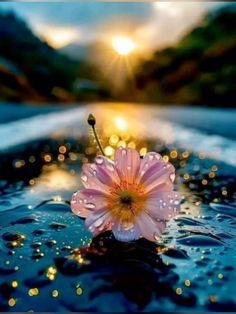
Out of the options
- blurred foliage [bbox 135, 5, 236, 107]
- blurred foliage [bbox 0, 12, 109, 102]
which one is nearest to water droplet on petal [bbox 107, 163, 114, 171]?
blurred foliage [bbox 0, 12, 109, 102]

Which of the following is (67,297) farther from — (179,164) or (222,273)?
(179,164)

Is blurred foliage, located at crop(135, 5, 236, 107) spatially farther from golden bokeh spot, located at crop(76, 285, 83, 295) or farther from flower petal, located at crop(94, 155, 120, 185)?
golden bokeh spot, located at crop(76, 285, 83, 295)

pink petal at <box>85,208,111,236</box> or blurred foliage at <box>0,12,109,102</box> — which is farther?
blurred foliage at <box>0,12,109,102</box>

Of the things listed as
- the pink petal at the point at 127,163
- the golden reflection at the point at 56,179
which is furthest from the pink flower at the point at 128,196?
the golden reflection at the point at 56,179

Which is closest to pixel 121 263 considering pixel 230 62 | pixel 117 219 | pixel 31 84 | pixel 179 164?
pixel 117 219

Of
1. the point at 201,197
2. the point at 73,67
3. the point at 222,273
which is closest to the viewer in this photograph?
the point at 222,273

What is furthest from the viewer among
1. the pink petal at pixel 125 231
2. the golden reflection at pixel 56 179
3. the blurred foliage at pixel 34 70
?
the blurred foliage at pixel 34 70

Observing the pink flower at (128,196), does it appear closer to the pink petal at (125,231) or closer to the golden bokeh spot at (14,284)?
the pink petal at (125,231)

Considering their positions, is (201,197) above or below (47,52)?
below
